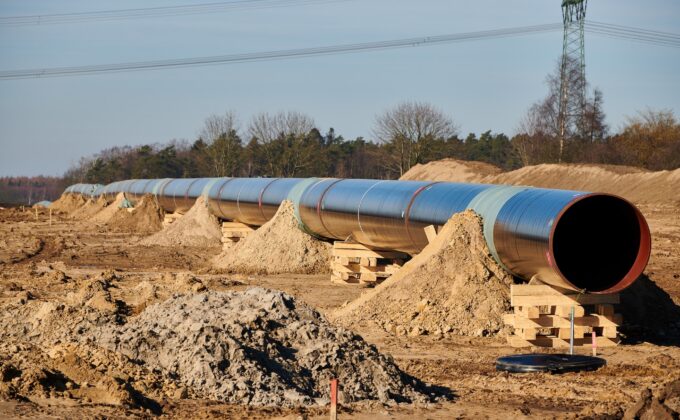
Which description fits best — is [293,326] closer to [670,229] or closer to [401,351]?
[401,351]

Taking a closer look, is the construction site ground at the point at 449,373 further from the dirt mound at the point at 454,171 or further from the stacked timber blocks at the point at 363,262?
the dirt mound at the point at 454,171

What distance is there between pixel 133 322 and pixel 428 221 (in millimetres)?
7428

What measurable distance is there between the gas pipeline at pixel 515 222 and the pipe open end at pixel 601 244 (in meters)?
0.02

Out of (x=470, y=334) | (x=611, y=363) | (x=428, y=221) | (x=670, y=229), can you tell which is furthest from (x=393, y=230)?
(x=670, y=229)

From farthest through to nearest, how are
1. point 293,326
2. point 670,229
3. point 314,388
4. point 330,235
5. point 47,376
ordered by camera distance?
point 670,229, point 330,235, point 293,326, point 314,388, point 47,376

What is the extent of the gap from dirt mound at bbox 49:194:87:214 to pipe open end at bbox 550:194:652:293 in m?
60.1

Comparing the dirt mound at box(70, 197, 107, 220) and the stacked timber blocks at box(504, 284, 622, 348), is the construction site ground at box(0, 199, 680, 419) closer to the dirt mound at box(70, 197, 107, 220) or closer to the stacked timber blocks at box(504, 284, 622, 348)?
the stacked timber blocks at box(504, 284, 622, 348)

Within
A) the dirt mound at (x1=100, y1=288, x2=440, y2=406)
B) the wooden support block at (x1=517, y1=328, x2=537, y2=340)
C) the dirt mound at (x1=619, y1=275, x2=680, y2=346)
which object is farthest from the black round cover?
the dirt mound at (x1=619, y1=275, x2=680, y2=346)

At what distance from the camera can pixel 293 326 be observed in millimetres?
11898

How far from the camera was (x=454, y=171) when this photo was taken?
60.1 m

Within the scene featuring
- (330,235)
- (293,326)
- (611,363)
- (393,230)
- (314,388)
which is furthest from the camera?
(330,235)

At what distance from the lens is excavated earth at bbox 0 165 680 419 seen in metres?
10.2

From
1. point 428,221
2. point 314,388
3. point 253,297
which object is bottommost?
point 314,388

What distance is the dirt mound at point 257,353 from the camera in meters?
10.7
